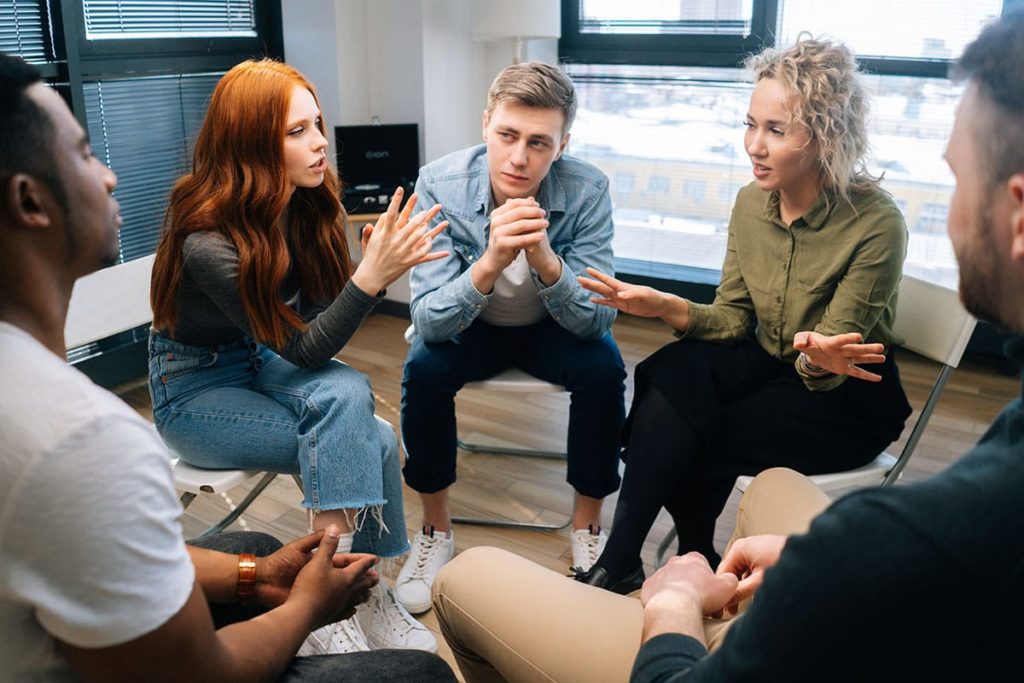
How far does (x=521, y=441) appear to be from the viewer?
3.06 metres

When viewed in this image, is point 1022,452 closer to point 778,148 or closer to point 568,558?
point 778,148

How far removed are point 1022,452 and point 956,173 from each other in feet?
0.94

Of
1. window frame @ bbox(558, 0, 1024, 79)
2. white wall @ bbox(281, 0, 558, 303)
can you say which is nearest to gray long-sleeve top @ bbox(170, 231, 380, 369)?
white wall @ bbox(281, 0, 558, 303)

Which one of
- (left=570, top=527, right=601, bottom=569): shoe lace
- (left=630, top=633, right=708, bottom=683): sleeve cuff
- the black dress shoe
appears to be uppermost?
(left=630, top=633, right=708, bottom=683): sleeve cuff

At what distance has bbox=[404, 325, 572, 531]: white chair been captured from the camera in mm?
2250

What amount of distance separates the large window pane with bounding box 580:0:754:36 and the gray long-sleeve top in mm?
2629

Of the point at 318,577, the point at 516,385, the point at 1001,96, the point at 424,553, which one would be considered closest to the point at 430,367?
the point at 516,385

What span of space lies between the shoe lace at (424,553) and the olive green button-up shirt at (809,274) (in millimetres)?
808

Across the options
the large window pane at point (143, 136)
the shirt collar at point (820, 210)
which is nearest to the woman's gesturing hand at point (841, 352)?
the shirt collar at point (820, 210)

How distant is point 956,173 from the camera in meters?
0.90

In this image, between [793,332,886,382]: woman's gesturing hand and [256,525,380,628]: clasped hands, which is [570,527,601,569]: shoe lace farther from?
[256,525,380,628]: clasped hands

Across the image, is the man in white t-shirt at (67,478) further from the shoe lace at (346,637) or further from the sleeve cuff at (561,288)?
the sleeve cuff at (561,288)

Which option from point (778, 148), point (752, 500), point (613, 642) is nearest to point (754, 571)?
point (613, 642)

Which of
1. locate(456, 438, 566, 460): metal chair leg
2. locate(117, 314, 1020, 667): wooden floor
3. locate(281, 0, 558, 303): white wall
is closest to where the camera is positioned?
locate(117, 314, 1020, 667): wooden floor
